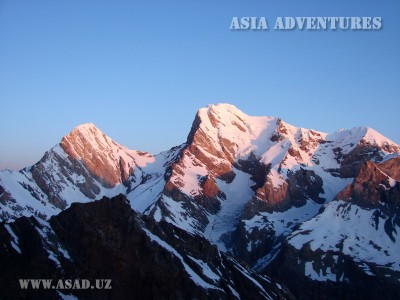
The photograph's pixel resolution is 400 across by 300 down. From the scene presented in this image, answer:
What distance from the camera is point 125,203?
17025cm

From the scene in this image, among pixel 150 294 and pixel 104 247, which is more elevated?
pixel 104 247

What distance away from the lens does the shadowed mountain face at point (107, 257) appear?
468 feet

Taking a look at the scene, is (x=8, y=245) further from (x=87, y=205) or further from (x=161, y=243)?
(x=161, y=243)

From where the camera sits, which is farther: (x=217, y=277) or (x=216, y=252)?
(x=216, y=252)

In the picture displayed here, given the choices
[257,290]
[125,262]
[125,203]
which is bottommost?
[257,290]

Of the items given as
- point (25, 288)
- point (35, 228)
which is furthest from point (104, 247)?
point (25, 288)

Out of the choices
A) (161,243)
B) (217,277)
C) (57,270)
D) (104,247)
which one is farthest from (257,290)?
(57,270)

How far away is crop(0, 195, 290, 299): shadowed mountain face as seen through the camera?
143 meters

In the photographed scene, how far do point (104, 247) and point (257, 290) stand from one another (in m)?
45.4

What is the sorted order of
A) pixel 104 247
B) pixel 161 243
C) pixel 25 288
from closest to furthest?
pixel 25 288 < pixel 104 247 < pixel 161 243

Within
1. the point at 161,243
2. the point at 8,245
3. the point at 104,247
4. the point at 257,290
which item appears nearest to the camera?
the point at 8,245

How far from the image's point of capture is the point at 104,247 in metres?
156

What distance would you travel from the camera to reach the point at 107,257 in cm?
15500

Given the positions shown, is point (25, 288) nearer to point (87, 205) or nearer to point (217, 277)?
point (87, 205)
